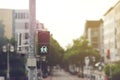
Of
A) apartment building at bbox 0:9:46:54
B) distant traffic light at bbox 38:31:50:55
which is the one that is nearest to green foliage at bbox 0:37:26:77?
apartment building at bbox 0:9:46:54

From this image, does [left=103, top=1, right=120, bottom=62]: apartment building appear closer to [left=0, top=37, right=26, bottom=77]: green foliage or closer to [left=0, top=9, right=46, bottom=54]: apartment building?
[left=0, top=9, right=46, bottom=54]: apartment building

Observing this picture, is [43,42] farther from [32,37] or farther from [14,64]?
[14,64]

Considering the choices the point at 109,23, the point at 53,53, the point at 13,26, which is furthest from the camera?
the point at 109,23

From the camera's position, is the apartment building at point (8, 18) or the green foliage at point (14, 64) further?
the apartment building at point (8, 18)

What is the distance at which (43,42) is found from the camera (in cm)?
1417

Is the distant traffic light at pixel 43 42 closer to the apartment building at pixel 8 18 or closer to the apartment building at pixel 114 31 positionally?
the apartment building at pixel 114 31

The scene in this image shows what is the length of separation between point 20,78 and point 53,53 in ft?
198

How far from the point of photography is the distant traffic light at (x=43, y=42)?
14102 mm

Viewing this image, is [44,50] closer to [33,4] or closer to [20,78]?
[33,4]

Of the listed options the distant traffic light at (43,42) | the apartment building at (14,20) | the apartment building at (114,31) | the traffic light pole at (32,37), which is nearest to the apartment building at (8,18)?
the apartment building at (14,20)

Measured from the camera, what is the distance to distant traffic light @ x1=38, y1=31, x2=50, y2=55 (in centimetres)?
1410

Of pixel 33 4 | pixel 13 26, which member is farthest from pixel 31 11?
pixel 13 26

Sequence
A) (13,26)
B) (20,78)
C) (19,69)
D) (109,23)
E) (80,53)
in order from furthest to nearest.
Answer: (109,23) → (80,53) → (13,26) → (19,69) → (20,78)

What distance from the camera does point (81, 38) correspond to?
17250cm
